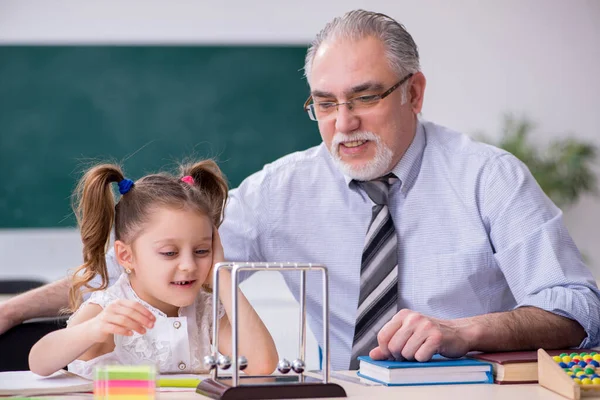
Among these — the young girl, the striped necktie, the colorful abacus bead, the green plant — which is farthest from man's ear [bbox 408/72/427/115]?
the green plant

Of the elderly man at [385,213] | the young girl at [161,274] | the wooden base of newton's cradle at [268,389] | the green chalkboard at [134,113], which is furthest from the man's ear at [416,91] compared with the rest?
the green chalkboard at [134,113]

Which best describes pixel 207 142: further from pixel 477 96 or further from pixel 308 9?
pixel 477 96

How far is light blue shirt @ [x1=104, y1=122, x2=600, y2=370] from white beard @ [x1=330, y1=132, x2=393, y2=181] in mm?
79

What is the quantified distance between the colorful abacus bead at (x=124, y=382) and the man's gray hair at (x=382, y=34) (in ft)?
4.28

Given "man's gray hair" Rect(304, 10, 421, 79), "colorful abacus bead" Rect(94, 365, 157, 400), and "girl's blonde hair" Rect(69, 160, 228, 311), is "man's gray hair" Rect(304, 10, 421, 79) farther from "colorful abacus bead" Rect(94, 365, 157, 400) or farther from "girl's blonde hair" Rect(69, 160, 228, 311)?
"colorful abacus bead" Rect(94, 365, 157, 400)

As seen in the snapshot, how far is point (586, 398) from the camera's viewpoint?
54.5 inches

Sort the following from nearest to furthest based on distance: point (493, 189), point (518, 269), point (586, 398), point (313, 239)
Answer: point (586, 398), point (518, 269), point (493, 189), point (313, 239)

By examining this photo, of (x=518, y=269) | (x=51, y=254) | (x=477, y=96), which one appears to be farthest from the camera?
(x=477, y=96)

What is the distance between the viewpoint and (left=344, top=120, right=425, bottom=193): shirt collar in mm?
2307

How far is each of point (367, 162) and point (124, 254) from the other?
71 centimetres

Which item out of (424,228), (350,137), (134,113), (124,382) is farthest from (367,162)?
(134,113)

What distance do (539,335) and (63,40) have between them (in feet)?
15.8

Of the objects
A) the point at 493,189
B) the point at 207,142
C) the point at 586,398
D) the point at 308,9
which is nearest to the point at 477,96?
the point at 308,9

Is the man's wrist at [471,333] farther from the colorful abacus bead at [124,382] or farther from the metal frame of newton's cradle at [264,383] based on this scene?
the colorful abacus bead at [124,382]
